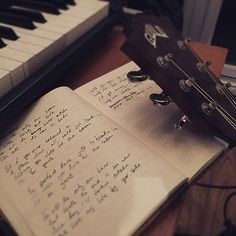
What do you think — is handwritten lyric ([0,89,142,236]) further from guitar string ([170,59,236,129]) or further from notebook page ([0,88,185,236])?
guitar string ([170,59,236,129])

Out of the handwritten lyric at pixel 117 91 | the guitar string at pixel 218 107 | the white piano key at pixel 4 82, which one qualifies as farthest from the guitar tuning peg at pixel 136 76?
the white piano key at pixel 4 82

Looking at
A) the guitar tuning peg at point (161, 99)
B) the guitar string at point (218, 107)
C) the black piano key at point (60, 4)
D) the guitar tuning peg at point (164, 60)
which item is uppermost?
the guitar tuning peg at point (164, 60)

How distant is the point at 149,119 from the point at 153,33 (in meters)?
0.15

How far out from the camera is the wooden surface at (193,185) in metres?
0.45

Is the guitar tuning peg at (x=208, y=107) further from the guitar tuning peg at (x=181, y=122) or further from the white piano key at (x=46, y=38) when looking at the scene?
the white piano key at (x=46, y=38)

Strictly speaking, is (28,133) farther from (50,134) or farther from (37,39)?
(37,39)

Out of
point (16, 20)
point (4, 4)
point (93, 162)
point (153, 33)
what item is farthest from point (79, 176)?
point (4, 4)

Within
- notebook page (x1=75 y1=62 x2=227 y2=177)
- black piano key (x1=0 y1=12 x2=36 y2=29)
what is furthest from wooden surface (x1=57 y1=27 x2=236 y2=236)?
black piano key (x1=0 y1=12 x2=36 y2=29)

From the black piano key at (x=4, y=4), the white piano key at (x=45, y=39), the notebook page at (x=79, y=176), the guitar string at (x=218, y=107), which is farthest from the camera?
the black piano key at (x=4, y=4)

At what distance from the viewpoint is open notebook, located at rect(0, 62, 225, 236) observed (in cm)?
41

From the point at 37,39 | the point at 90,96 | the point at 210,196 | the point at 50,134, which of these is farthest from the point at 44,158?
the point at 210,196

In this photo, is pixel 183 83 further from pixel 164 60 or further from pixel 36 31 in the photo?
pixel 36 31

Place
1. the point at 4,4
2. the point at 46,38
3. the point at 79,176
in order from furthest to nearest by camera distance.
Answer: the point at 4,4 < the point at 46,38 < the point at 79,176

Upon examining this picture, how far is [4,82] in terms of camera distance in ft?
1.77
